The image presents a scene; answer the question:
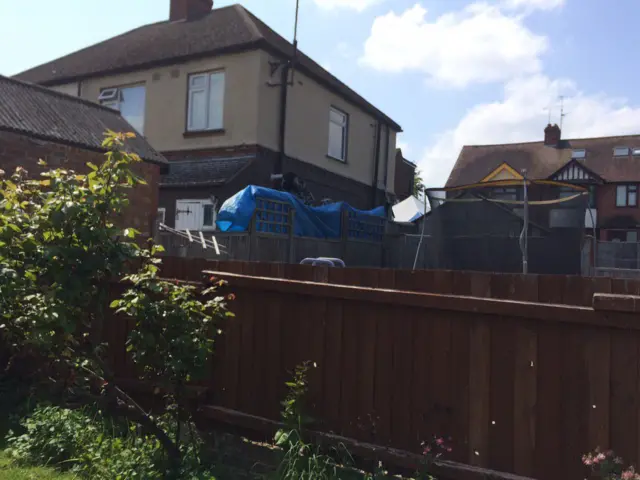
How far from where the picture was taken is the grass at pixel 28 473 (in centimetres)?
387

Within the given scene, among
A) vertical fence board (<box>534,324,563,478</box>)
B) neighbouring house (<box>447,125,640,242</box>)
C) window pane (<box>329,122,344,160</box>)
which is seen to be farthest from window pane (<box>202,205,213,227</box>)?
neighbouring house (<box>447,125,640,242</box>)

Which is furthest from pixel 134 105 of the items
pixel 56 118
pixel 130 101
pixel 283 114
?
pixel 56 118

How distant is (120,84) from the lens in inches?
698

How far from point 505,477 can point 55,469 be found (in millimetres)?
3078

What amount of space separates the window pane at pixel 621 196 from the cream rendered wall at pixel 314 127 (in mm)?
23222

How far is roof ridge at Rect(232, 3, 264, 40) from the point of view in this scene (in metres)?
15.9

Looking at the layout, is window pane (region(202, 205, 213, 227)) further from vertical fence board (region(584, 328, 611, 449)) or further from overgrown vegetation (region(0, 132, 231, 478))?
vertical fence board (region(584, 328, 611, 449))

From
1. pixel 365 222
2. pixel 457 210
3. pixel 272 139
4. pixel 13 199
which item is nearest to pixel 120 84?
pixel 272 139

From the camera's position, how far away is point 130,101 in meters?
17.7

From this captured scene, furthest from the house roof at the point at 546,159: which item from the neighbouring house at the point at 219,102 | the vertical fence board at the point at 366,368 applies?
the vertical fence board at the point at 366,368

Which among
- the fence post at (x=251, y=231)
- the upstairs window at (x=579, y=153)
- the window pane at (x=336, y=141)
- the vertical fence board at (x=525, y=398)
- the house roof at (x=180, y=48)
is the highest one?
the upstairs window at (x=579, y=153)

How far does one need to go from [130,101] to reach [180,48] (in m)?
2.38

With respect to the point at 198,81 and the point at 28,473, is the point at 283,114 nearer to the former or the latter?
the point at 198,81

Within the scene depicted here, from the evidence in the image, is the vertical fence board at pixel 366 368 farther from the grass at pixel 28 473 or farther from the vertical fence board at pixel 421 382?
the grass at pixel 28 473
